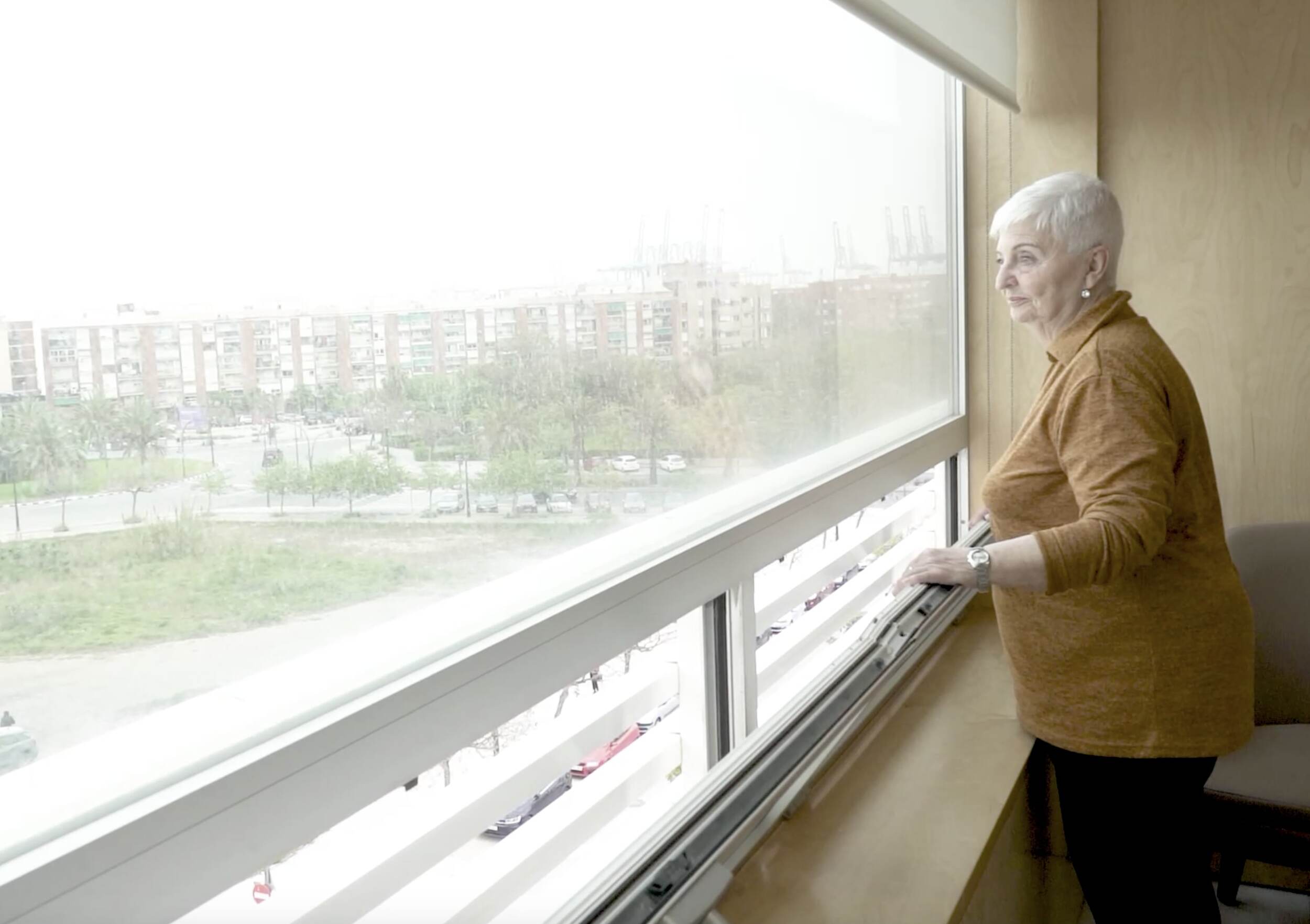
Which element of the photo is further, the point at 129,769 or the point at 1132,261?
the point at 1132,261

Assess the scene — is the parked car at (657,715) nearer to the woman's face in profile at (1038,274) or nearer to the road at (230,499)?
the road at (230,499)

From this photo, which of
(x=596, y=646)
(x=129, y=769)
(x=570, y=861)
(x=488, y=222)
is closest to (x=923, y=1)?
(x=488, y=222)

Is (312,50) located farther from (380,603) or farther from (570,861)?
(570,861)

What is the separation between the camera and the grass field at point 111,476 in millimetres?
707

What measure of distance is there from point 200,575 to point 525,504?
442 millimetres

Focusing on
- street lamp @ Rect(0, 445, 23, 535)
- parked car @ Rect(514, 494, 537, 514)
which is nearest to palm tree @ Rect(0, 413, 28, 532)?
street lamp @ Rect(0, 445, 23, 535)

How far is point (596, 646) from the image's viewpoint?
130cm

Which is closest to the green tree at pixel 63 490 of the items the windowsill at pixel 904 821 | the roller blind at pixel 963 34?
the windowsill at pixel 904 821

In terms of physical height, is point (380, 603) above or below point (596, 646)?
above

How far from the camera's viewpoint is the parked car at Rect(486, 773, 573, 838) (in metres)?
1.33

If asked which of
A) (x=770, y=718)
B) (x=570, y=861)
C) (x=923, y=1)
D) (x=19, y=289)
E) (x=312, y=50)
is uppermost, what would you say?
(x=923, y=1)

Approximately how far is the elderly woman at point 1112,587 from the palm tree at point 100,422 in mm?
1205

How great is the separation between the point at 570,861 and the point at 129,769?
818mm

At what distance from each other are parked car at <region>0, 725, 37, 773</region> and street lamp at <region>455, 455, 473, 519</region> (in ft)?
1.55
